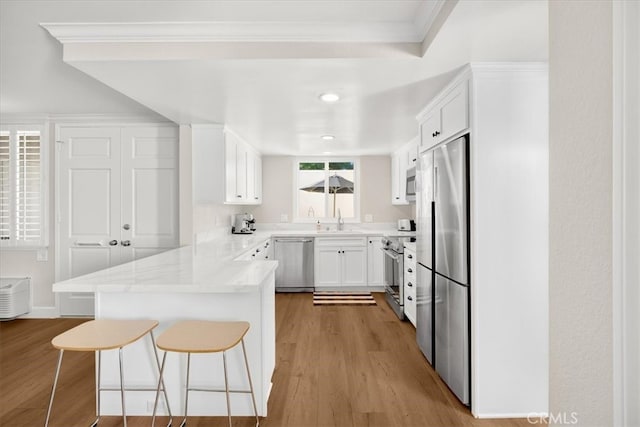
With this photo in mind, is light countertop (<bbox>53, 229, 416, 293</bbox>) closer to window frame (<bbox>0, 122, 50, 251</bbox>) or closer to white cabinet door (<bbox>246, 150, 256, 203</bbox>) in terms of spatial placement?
white cabinet door (<bbox>246, 150, 256, 203</bbox>)

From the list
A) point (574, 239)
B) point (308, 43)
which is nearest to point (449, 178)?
point (308, 43)

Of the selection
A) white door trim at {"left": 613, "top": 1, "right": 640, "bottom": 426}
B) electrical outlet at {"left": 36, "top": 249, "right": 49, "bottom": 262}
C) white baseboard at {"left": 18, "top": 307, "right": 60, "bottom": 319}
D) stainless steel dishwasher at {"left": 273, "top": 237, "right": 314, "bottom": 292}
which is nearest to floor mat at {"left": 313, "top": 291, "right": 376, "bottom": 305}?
stainless steel dishwasher at {"left": 273, "top": 237, "right": 314, "bottom": 292}

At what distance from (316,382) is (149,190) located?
275cm

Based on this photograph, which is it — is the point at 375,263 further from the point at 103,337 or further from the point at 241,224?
the point at 103,337

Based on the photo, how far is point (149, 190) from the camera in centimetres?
387

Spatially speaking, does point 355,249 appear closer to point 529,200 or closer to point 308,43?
point 529,200

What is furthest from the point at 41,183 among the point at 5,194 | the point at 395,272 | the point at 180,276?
the point at 395,272

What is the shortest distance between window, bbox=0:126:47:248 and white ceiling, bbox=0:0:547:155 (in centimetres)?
154

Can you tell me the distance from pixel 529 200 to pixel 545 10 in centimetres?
107

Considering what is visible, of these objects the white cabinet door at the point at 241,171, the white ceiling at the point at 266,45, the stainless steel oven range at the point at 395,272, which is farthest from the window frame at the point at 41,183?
the stainless steel oven range at the point at 395,272

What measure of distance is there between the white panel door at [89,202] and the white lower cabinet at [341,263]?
8.85ft

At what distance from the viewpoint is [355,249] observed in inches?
208

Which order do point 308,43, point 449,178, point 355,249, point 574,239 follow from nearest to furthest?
point 574,239 → point 308,43 → point 449,178 → point 355,249

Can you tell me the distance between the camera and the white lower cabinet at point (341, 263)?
5.28m
